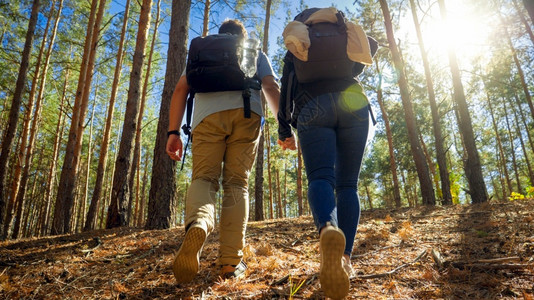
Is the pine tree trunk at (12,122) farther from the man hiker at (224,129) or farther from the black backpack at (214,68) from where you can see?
the black backpack at (214,68)

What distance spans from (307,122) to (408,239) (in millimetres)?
2184

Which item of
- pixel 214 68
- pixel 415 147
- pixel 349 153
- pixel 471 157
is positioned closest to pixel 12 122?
pixel 214 68

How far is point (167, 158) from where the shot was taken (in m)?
4.98

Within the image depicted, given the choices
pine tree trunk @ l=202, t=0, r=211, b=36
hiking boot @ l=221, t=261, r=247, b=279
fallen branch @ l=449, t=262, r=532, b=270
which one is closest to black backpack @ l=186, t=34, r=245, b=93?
hiking boot @ l=221, t=261, r=247, b=279

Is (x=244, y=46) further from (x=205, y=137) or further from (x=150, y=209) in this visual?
(x=150, y=209)

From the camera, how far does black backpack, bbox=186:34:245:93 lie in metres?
2.06

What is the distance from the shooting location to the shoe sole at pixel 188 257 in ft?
5.05

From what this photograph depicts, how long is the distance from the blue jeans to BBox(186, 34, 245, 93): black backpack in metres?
0.59

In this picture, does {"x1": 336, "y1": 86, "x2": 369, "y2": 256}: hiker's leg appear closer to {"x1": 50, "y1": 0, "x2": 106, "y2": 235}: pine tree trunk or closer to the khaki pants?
the khaki pants

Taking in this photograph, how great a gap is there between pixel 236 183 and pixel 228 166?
0.45 ft

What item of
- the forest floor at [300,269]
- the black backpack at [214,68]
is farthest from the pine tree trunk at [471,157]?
the black backpack at [214,68]

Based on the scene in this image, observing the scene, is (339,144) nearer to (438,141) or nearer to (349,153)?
(349,153)

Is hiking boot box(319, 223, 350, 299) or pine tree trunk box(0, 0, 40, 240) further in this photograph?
pine tree trunk box(0, 0, 40, 240)

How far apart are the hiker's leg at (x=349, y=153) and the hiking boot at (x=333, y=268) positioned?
0.51 m
